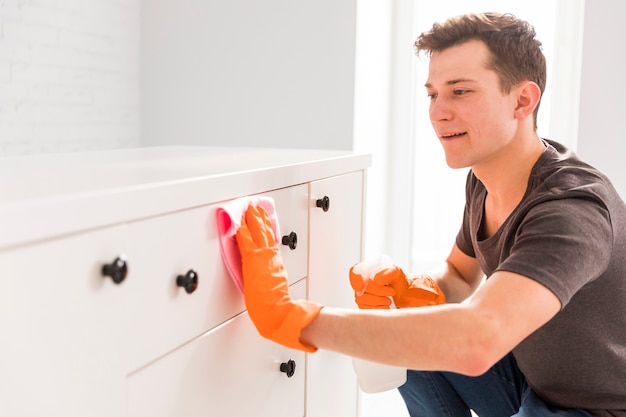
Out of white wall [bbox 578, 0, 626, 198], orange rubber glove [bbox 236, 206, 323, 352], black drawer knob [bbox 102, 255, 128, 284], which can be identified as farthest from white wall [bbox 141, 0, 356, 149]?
black drawer knob [bbox 102, 255, 128, 284]

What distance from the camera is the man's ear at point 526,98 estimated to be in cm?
145

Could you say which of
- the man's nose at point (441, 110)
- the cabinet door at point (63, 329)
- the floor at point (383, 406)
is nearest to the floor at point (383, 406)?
the floor at point (383, 406)

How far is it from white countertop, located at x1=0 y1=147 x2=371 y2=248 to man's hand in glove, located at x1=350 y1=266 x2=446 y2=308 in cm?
24

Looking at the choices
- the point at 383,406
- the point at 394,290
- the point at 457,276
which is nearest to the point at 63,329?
the point at 394,290

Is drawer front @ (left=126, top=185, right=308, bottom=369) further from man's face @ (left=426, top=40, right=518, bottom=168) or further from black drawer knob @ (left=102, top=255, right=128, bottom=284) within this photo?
man's face @ (left=426, top=40, right=518, bottom=168)

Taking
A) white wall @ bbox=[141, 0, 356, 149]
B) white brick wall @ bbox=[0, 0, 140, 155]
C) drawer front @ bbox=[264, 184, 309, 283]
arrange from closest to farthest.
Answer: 1. drawer front @ bbox=[264, 184, 309, 283]
2. white brick wall @ bbox=[0, 0, 140, 155]
3. white wall @ bbox=[141, 0, 356, 149]

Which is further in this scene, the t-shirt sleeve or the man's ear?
the man's ear

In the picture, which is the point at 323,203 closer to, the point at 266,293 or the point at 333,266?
the point at 333,266

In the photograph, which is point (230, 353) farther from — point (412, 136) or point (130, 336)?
point (412, 136)

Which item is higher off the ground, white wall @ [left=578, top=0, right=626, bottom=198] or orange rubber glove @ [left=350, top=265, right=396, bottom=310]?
white wall @ [left=578, top=0, right=626, bottom=198]

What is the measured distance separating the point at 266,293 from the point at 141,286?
0.24 meters

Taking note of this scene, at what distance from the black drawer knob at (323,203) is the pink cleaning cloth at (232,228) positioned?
321 millimetres

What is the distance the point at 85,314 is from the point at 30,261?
112 mm

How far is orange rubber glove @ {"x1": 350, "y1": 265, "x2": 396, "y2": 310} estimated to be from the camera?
1.51m
